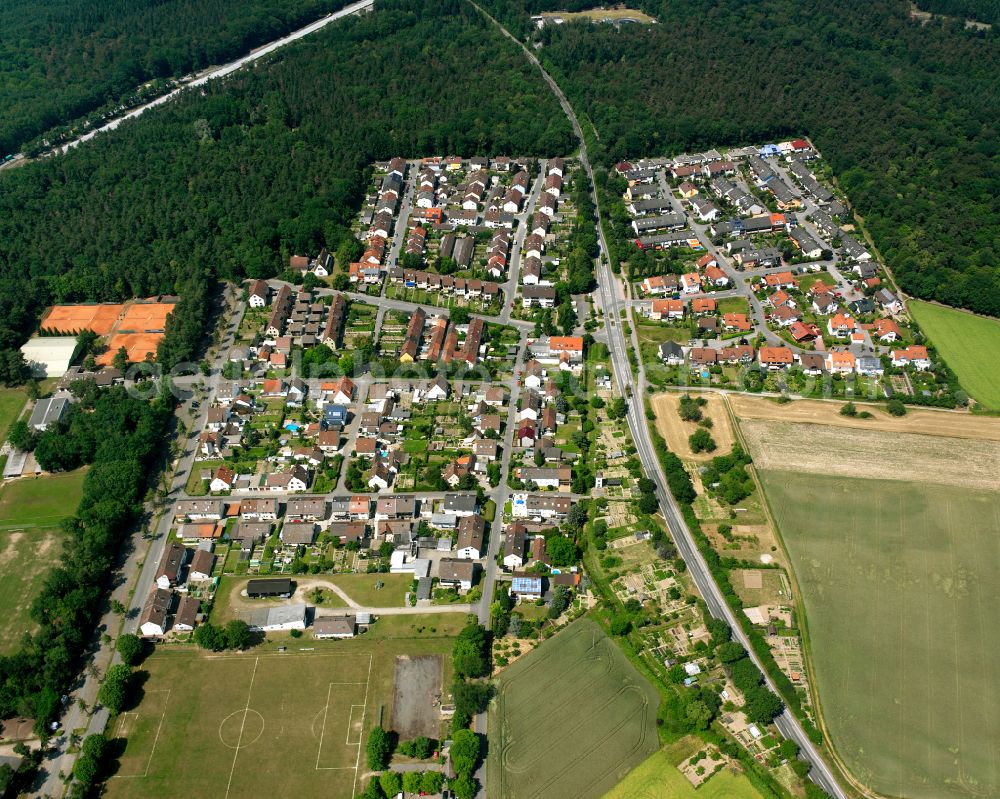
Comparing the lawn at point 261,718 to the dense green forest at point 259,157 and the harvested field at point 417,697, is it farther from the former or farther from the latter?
the dense green forest at point 259,157

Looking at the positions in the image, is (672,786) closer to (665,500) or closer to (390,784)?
(390,784)

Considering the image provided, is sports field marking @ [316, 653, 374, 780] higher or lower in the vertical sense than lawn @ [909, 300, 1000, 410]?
lower

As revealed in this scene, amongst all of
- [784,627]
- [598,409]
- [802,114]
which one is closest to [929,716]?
[784,627]

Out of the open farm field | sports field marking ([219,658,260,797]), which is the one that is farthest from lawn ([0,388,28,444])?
the open farm field

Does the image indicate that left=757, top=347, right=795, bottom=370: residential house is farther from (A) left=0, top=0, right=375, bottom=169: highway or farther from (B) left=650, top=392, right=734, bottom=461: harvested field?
(A) left=0, top=0, right=375, bottom=169: highway

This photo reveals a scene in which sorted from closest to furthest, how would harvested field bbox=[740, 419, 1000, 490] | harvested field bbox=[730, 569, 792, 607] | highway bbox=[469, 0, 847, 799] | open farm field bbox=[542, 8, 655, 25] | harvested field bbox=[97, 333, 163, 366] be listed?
1. highway bbox=[469, 0, 847, 799]
2. harvested field bbox=[730, 569, 792, 607]
3. harvested field bbox=[740, 419, 1000, 490]
4. harvested field bbox=[97, 333, 163, 366]
5. open farm field bbox=[542, 8, 655, 25]

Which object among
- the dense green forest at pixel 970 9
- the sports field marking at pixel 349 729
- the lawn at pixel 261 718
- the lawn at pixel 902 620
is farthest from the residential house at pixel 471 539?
the dense green forest at pixel 970 9

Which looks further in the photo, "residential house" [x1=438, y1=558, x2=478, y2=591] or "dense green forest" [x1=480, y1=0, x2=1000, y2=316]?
"dense green forest" [x1=480, y1=0, x2=1000, y2=316]

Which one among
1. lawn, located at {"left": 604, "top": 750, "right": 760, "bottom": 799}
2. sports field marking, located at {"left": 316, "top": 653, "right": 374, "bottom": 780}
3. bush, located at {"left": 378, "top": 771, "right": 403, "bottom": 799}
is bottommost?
sports field marking, located at {"left": 316, "top": 653, "right": 374, "bottom": 780}

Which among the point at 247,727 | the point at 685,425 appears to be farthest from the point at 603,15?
the point at 247,727
